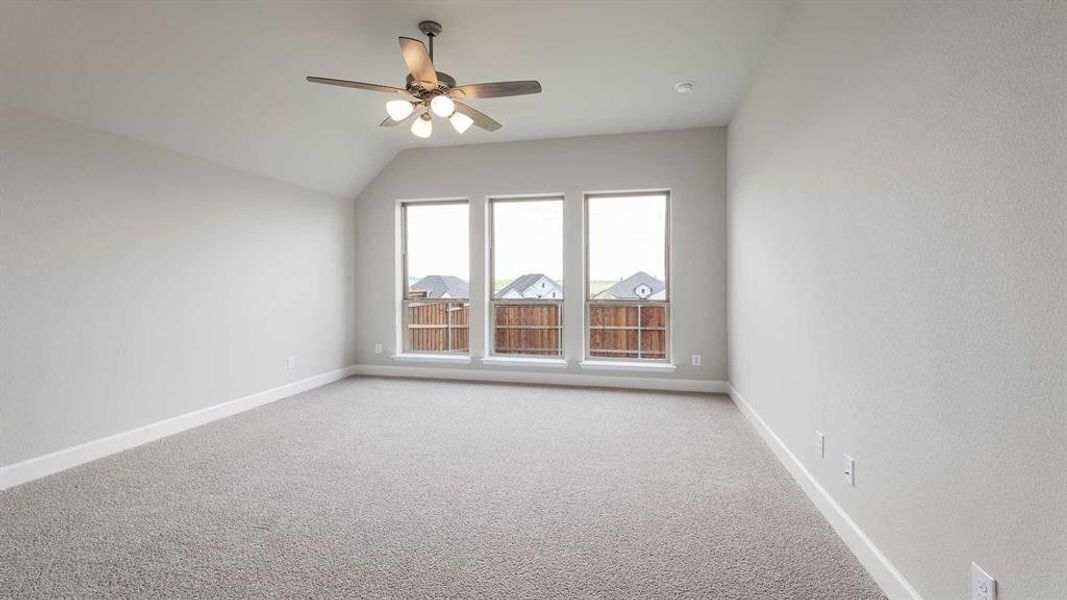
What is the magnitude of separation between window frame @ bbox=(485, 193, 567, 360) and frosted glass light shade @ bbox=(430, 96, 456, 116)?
226 centimetres

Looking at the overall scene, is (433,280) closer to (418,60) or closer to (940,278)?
(418,60)

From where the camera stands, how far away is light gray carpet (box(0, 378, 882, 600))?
162 centimetres

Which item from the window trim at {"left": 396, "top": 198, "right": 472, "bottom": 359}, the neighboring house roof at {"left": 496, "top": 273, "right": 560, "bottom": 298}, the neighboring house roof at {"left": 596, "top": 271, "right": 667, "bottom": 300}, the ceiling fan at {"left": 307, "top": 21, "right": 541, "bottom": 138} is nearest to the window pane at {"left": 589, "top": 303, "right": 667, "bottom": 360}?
the neighboring house roof at {"left": 596, "top": 271, "right": 667, "bottom": 300}

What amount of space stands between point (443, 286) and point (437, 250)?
0.44m

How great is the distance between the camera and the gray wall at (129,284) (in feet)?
8.22

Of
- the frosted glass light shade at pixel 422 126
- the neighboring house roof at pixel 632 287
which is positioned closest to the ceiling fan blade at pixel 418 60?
the frosted glass light shade at pixel 422 126

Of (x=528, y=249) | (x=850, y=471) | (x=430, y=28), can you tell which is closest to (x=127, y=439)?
(x=430, y=28)

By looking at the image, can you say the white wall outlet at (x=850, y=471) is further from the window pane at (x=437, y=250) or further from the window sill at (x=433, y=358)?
the window pane at (x=437, y=250)

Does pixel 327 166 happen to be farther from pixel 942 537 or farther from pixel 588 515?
pixel 942 537

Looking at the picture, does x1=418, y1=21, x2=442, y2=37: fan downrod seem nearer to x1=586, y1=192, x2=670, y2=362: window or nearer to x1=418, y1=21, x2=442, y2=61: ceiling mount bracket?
x1=418, y1=21, x2=442, y2=61: ceiling mount bracket

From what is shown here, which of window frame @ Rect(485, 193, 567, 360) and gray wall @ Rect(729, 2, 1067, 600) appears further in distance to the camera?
window frame @ Rect(485, 193, 567, 360)

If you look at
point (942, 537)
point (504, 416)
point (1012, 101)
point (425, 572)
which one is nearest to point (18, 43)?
point (425, 572)

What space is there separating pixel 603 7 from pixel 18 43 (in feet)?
9.74

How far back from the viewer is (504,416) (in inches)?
146
